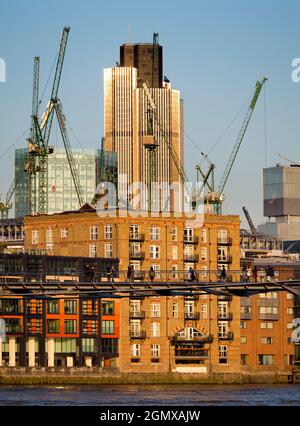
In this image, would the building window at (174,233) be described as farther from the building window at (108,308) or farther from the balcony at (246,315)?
the balcony at (246,315)

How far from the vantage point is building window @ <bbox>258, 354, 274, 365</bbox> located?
7554 inches

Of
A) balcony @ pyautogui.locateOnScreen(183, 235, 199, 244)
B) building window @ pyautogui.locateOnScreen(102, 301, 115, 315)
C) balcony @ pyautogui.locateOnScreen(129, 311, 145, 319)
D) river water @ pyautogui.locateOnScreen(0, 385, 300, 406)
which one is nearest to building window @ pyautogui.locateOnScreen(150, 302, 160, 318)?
balcony @ pyautogui.locateOnScreen(129, 311, 145, 319)

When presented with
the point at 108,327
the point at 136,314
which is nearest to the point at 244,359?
the point at 136,314

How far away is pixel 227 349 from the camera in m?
185

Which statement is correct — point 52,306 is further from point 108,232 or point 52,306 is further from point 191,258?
point 191,258

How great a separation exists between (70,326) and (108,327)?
18.3ft

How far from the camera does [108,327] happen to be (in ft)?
577

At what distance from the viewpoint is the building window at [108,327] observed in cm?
17539

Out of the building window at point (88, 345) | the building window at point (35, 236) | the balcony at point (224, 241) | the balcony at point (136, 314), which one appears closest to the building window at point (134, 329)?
the balcony at point (136, 314)

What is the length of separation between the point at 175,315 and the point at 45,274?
729 inches

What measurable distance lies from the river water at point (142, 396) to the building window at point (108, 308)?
13871mm
